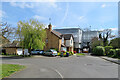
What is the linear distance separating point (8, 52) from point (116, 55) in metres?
29.0

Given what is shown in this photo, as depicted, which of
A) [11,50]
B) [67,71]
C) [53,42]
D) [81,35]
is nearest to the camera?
[67,71]

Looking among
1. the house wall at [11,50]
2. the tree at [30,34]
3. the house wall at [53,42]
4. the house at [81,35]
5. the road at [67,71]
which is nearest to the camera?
the road at [67,71]

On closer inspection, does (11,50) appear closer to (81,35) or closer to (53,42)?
(53,42)

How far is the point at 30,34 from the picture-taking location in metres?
26.9

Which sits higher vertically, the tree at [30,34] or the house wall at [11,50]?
the tree at [30,34]

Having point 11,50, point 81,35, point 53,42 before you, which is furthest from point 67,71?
point 81,35

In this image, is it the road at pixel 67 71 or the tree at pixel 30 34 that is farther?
the tree at pixel 30 34

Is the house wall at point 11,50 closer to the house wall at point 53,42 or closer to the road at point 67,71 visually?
the house wall at point 53,42

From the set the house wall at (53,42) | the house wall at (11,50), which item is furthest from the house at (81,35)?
the house wall at (11,50)

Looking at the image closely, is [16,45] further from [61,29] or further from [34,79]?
[61,29]

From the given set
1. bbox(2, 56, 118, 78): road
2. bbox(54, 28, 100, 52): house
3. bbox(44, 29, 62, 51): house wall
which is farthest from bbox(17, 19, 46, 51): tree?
bbox(54, 28, 100, 52): house

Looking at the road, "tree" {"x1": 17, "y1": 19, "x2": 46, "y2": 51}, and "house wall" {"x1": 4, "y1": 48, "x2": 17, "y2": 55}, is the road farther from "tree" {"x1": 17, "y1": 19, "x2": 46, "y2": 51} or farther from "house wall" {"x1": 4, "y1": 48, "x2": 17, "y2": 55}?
"house wall" {"x1": 4, "y1": 48, "x2": 17, "y2": 55}

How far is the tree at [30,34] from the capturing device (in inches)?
1046

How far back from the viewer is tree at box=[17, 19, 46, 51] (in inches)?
1046
